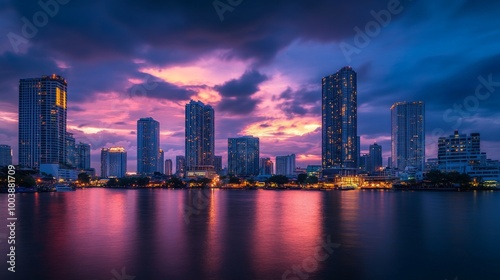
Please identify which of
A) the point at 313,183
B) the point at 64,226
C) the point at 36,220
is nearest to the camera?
the point at 64,226

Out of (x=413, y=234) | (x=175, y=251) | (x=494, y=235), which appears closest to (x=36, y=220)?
(x=175, y=251)

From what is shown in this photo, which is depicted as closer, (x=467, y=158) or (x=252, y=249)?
(x=252, y=249)

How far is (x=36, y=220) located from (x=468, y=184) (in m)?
151

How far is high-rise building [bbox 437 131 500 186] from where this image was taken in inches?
6093

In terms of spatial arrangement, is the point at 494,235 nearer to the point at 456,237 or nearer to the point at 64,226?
the point at 456,237

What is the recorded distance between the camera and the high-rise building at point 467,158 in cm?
15475

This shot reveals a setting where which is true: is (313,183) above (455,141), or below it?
below

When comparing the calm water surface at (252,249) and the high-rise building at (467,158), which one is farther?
the high-rise building at (467,158)

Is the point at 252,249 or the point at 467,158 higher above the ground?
the point at 467,158

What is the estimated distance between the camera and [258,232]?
120 feet

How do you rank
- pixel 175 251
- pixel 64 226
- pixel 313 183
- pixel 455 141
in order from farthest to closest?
1. pixel 313 183
2. pixel 455 141
3. pixel 64 226
4. pixel 175 251

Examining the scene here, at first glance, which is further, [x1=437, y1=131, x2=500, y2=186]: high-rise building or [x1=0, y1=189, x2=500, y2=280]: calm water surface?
[x1=437, y1=131, x2=500, y2=186]: high-rise building

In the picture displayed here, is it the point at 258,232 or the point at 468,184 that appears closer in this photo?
the point at 258,232

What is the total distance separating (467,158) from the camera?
6767 inches
